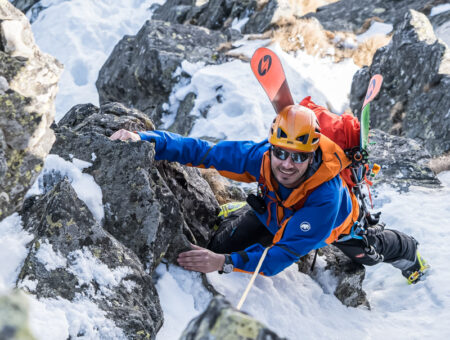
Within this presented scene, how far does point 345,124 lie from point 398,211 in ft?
11.1

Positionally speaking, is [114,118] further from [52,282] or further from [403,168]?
[403,168]

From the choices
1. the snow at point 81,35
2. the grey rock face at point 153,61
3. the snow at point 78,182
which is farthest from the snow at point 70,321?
the snow at point 81,35

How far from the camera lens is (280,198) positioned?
401 centimetres

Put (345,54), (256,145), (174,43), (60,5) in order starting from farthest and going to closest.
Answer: (60,5) < (345,54) < (174,43) < (256,145)

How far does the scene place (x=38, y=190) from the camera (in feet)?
10.8

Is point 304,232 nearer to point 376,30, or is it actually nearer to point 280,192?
point 280,192

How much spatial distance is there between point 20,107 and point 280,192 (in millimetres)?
2497

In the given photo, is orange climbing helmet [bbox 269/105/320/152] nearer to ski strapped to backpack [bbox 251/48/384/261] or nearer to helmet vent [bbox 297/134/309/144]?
helmet vent [bbox 297/134/309/144]

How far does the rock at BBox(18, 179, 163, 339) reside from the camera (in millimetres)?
2508

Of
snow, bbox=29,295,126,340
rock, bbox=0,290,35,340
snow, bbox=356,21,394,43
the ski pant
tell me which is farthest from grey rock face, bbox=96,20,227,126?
rock, bbox=0,290,35,340

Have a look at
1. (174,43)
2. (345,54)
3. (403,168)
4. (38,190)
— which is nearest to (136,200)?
(38,190)

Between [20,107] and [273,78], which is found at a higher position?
[20,107]

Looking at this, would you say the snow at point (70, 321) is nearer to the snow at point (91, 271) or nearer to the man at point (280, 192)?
the snow at point (91, 271)

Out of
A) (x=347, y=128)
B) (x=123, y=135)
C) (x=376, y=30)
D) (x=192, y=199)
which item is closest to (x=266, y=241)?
(x=192, y=199)
